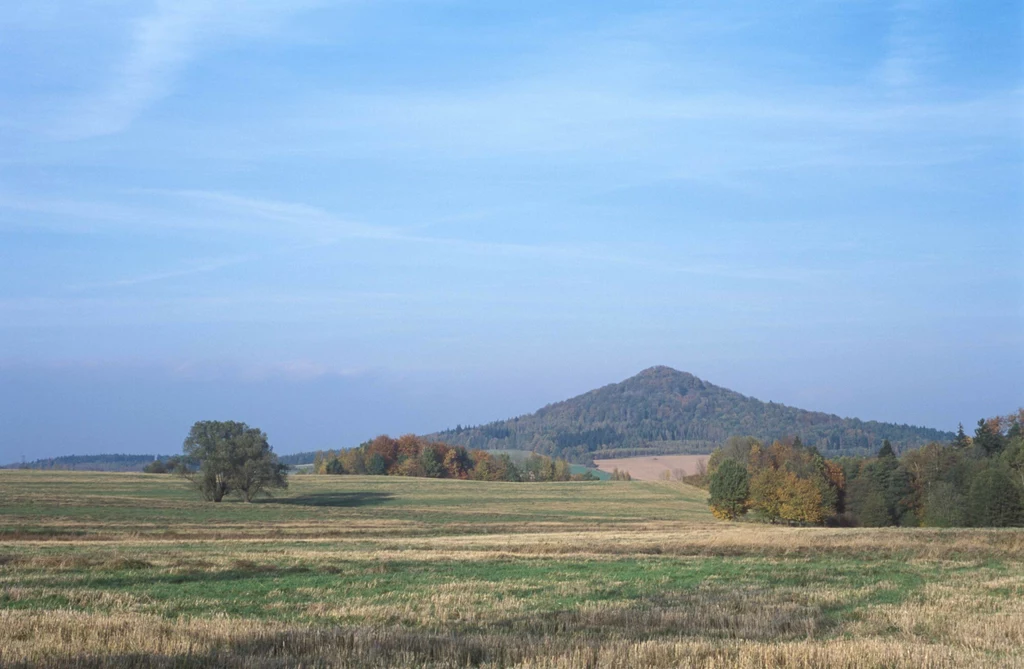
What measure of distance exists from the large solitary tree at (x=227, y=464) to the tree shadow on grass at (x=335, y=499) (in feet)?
9.21

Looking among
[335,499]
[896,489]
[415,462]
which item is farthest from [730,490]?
[415,462]

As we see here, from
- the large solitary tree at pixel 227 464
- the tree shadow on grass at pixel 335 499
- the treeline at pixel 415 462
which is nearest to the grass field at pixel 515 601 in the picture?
the large solitary tree at pixel 227 464

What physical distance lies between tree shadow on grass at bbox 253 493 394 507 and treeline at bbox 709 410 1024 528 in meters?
36.6

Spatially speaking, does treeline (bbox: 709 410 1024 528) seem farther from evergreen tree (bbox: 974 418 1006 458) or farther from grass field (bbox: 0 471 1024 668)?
grass field (bbox: 0 471 1024 668)

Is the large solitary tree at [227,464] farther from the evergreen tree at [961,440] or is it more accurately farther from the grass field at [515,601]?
the evergreen tree at [961,440]

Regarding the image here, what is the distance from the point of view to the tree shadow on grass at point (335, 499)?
87412 mm

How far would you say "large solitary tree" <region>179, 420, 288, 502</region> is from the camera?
82.7m

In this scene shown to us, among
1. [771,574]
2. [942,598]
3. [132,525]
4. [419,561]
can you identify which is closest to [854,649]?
[942,598]

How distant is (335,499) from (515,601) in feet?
256

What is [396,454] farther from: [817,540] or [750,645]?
[750,645]

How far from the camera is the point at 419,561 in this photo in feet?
93.2

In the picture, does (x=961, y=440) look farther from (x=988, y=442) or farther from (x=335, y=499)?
(x=335, y=499)

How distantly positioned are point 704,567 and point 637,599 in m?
9.48

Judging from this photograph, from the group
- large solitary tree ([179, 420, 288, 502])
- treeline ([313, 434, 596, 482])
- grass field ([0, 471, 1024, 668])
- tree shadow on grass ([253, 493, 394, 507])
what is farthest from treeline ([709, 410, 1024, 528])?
treeline ([313, 434, 596, 482])
